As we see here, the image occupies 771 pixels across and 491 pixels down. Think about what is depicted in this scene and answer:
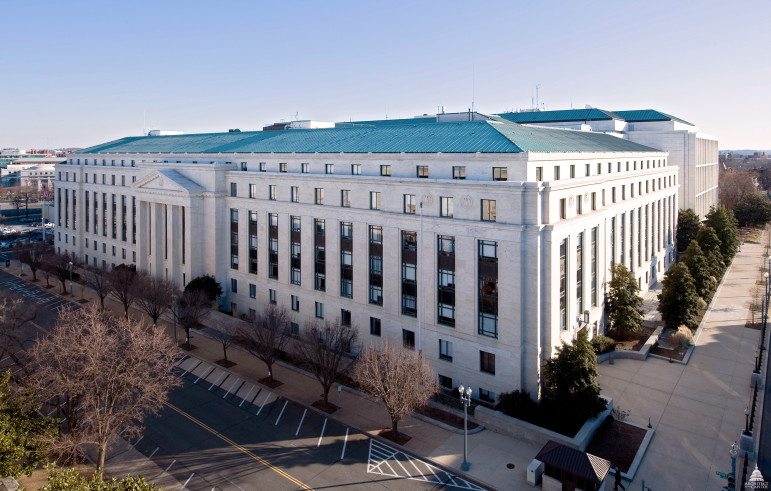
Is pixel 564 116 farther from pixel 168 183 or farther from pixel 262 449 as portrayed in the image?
pixel 262 449

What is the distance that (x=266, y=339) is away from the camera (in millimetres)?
43000

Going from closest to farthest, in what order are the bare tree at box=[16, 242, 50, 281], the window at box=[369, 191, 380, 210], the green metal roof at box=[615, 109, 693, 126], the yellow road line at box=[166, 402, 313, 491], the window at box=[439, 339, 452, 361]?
the yellow road line at box=[166, 402, 313, 491] < the window at box=[439, 339, 452, 361] < the window at box=[369, 191, 380, 210] < the bare tree at box=[16, 242, 50, 281] < the green metal roof at box=[615, 109, 693, 126]

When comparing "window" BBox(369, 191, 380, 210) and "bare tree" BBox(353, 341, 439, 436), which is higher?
"window" BBox(369, 191, 380, 210)

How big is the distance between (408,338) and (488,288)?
9.31 meters

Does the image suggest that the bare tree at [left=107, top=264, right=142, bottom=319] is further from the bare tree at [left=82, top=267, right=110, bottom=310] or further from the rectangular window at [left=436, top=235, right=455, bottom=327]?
the rectangular window at [left=436, top=235, right=455, bottom=327]

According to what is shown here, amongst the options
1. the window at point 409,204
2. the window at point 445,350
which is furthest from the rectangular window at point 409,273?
the window at point 445,350

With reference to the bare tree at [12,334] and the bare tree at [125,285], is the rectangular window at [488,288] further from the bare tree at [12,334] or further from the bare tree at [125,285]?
the bare tree at [125,285]

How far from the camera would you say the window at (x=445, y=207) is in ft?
138

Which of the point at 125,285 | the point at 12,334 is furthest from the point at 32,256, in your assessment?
the point at 12,334

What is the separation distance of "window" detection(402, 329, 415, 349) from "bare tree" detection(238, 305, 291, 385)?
10445 mm

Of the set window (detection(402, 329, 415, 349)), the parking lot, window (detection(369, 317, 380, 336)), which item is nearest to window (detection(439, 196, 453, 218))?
window (detection(402, 329, 415, 349))

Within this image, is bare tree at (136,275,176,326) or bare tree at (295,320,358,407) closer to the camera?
bare tree at (295,320,358,407)

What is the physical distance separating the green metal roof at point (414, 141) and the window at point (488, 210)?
408 cm

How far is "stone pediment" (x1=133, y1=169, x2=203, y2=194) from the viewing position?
64.4 m
